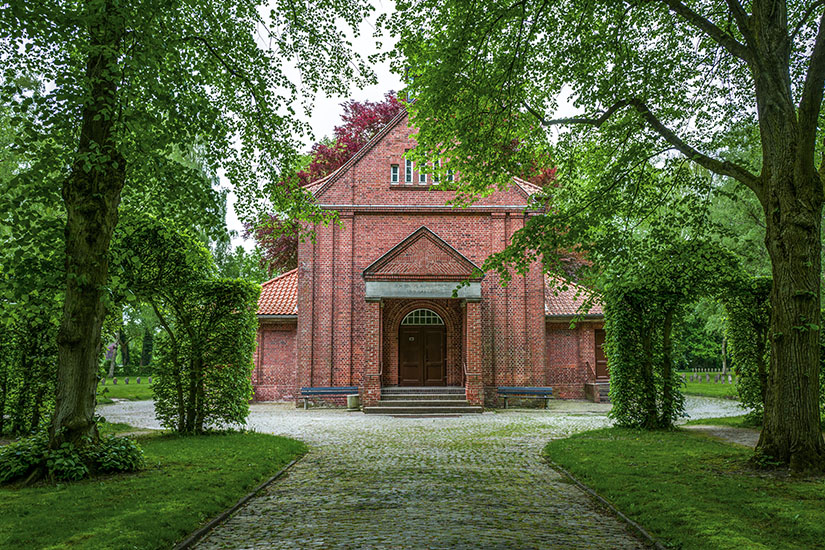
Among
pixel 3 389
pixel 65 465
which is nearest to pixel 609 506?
pixel 65 465

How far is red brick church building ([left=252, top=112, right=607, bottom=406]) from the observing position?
66.6ft

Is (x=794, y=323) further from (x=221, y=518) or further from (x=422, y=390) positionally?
(x=422, y=390)

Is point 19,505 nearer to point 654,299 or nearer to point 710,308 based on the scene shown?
point 654,299

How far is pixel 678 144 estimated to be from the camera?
9.60 metres

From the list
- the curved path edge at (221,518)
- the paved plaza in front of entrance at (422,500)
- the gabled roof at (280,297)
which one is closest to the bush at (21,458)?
the curved path edge at (221,518)

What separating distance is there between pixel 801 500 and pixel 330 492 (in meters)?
5.34

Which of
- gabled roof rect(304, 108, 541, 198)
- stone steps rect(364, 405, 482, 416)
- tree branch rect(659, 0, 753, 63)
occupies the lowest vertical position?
stone steps rect(364, 405, 482, 416)

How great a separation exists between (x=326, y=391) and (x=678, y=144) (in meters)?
13.9

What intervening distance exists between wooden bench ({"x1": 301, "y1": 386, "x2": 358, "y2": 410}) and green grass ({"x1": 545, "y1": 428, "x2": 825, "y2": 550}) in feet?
34.0

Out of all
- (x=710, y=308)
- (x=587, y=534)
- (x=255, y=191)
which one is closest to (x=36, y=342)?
(x=255, y=191)

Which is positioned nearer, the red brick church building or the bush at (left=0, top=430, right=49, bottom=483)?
the bush at (left=0, top=430, right=49, bottom=483)

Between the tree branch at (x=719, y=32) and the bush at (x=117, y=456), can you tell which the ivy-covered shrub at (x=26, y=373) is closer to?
the bush at (x=117, y=456)

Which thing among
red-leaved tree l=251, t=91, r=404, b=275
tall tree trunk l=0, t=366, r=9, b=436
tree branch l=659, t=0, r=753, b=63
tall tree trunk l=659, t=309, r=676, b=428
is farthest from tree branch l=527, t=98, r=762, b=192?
red-leaved tree l=251, t=91, r=404, b=275

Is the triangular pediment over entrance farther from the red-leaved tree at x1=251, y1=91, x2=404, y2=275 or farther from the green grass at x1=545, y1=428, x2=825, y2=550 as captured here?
the green grass at x1=545, y1=428, x2=825, y2=550
